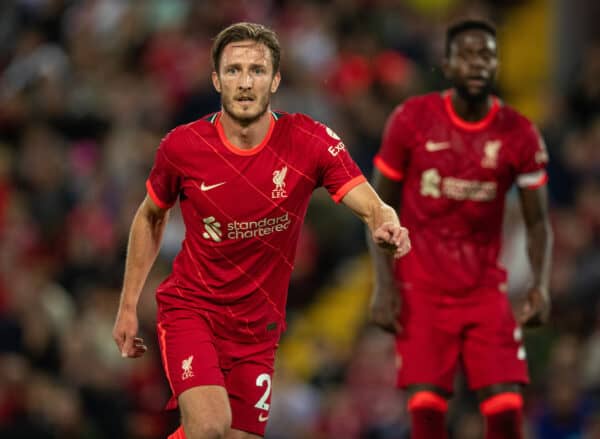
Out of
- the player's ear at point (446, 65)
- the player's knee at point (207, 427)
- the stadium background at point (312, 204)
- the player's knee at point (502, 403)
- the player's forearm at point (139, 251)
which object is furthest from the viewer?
the stadium background at point (312, 204)

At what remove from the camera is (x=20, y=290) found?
37.6ft

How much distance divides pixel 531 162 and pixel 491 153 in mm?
224

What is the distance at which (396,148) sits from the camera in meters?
7.29

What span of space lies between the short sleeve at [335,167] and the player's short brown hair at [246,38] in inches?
16.2

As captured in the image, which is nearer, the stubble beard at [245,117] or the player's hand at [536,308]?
the stubble beard at [245,117]

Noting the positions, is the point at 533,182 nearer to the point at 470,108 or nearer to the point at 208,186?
the point at 470,108

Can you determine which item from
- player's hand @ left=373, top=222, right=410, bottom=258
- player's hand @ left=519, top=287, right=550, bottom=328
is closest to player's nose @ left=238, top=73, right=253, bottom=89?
player's hand @ left=373, top=222, right=410, bottom=258

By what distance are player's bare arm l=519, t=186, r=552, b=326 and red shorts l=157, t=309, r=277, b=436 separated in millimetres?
1628

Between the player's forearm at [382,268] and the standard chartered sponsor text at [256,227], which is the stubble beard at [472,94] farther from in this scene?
the standard chartered sponsor text at [256,227]

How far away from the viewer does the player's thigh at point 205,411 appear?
5949 millimetres

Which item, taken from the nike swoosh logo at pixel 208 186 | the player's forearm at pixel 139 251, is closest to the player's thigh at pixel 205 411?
the player's forearm at pixel 139 251

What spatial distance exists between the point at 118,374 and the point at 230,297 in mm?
4727

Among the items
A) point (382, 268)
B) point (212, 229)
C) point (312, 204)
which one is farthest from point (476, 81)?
point (312, 204)

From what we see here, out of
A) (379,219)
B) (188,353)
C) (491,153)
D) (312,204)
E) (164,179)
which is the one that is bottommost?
(188,353)
